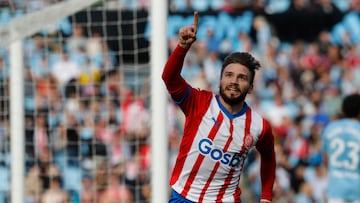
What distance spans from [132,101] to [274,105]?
3852 millimetres

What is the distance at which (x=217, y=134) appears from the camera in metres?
5.98

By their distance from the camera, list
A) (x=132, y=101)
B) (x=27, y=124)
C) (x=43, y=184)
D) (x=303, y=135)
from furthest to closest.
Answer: (x=303, y=135) → (x=132, y=101) → (x=43, y=184) → (x=27, y=124)

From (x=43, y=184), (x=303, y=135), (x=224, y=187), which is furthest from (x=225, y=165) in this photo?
(x=303, y=135)

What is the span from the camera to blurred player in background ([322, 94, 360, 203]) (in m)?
9.76

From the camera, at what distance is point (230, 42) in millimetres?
14914

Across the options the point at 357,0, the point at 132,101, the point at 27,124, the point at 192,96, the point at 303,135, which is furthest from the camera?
the point at 357,0

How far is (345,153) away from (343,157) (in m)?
0.05

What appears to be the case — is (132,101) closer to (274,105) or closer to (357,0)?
(274,105)

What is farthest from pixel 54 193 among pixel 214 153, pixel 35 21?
pixel 214 153

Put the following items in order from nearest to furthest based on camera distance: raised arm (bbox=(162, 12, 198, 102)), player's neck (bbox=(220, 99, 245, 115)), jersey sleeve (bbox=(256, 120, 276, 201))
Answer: raised arm (bbox=(162, 12, 198, 102)) < player's neck (bbox=(220, 99, 245, 115)) < jersey sleeve (bbox=(256, 120, 276, 201))

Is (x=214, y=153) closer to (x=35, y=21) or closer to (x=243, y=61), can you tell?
(x=243, y=61)

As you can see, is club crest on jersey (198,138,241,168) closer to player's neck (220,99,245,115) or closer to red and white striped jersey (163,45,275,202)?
red and white striped jersey (163,45,275,202)

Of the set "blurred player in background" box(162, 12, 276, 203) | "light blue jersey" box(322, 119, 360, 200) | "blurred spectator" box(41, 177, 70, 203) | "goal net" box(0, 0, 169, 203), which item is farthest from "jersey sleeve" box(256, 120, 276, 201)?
"blurred spectator" box(41, 177, 70, 203)

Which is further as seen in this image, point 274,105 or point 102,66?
point 274,105
